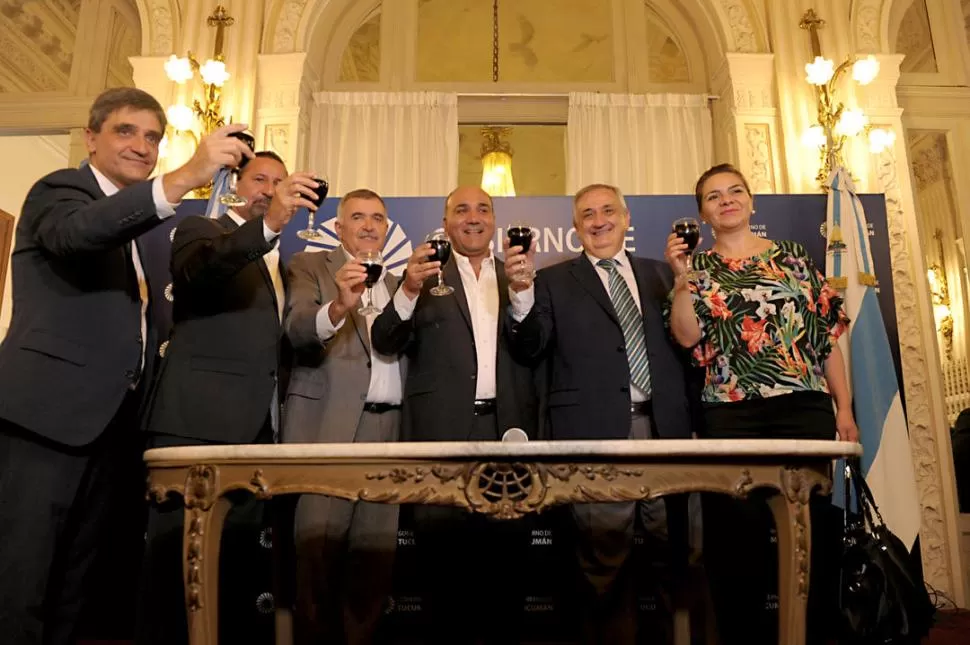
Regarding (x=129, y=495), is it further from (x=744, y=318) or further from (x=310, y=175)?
(x=744, y=318)

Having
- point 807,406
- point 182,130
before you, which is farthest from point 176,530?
point 182,130

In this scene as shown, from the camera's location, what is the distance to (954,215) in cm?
511

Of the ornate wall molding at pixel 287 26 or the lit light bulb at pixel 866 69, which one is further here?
the ornate wall molding at pixel 287 26

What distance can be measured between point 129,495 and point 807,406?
8.32 feet

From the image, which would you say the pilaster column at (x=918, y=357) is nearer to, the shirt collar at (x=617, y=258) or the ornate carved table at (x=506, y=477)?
the shirt collar at (x=617, y=258)

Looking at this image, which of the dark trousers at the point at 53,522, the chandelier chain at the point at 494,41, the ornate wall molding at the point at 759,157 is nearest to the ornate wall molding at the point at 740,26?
the ornate wall molding at the point at 759,157

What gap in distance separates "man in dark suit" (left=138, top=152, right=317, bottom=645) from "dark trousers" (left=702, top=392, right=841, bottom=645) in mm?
1273

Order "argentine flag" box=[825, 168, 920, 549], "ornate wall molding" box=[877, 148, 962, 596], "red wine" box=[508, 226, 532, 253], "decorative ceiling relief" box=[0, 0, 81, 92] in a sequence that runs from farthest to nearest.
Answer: "decorative ceiling relief" box=[0, 0, 81, 92]
"ornate wall molding" box=[877, 148, 962, 596]
"argentine flag" box=[825, 168, 920, 549]
"red wine" box=[508, 226, 532, 253]

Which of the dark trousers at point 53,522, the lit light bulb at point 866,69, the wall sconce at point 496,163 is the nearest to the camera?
the dark trousers at point 53,522

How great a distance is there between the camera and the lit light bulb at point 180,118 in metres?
4.54

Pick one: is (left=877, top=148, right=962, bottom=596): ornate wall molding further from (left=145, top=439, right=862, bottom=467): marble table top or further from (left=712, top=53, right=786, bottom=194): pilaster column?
(left=145, top=439, right=862, bottom=467): marble table top

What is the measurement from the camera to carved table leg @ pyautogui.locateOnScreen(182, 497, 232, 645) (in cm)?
147

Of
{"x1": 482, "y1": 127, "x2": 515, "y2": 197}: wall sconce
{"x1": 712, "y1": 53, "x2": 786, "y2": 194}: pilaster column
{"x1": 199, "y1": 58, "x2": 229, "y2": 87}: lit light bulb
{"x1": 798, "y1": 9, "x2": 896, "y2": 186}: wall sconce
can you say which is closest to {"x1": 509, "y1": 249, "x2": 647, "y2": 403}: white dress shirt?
{"x1": 798, "y1": 9, "x2": 896, "y2": 186}: wall sconce

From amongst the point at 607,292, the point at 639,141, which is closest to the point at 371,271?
the point at 607,292
